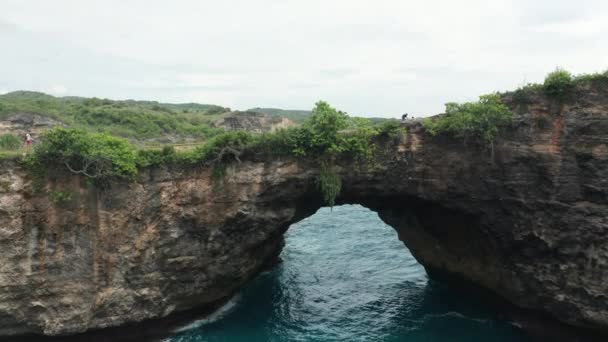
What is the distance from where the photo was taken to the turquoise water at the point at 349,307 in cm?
1783

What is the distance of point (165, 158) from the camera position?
1589 centimetres

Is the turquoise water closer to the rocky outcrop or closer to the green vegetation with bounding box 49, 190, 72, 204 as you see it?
the green vegetation with bounding box 49, 190, 72, 204

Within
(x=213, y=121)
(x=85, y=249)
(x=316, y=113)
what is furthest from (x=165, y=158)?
(x=213, y=121)

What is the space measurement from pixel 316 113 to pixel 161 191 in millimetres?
6778

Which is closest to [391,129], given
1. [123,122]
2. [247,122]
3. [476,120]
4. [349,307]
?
[476,120]

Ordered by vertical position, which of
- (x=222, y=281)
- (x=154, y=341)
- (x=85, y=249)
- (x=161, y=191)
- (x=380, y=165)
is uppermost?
(x=380, y=165)

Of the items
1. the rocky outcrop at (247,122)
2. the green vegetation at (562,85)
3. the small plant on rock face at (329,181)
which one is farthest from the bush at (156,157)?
the rocky outcrop at (247,122)

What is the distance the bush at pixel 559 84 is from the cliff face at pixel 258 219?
42 centimetres

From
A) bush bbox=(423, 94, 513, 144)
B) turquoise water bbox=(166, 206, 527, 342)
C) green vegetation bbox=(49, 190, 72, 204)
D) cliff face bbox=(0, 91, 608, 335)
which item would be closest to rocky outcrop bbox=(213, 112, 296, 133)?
turquoise water bbox=(166, 206, 527, 342)

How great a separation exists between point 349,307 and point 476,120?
10.5 meters

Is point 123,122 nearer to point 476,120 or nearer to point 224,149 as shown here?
point 224,149

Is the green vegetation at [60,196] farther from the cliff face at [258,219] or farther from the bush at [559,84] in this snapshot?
the bush at [559,84]

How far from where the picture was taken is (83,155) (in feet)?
48.8

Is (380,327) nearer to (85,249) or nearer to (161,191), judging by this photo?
(161,191)
